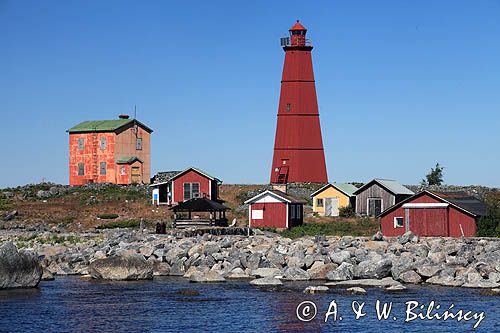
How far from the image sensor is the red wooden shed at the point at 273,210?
50031 millimetres

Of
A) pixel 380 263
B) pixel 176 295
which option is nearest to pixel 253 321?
pixel 176 295

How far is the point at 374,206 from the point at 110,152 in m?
20.3

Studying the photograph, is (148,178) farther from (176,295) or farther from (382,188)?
(176,295)

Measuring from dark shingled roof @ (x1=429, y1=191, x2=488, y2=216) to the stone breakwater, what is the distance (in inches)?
157

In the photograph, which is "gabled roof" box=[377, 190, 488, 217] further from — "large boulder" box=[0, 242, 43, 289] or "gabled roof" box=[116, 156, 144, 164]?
"gabled roof" box=[116, 156, 144, 164]

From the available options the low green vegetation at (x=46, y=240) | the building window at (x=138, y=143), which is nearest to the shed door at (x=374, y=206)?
the low green vegetation at (x=46, y=240)

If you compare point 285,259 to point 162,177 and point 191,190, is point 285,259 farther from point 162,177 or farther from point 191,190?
point 162,177

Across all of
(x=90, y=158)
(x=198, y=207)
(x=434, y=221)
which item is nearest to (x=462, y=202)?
(x=434, y=221)

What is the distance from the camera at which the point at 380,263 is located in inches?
1222

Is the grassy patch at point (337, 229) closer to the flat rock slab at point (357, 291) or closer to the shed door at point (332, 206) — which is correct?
the shed door at point (332, 206)

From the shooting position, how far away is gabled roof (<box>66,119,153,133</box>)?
64375 millimetres

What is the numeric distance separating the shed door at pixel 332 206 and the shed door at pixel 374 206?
312cm

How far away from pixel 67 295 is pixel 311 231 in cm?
2187

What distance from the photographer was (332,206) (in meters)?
56.8
